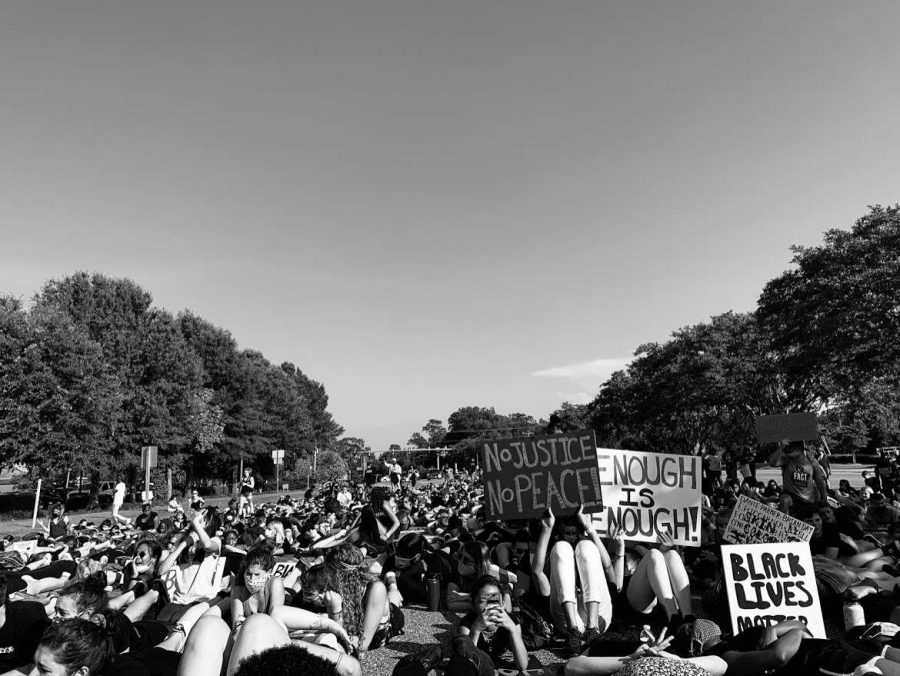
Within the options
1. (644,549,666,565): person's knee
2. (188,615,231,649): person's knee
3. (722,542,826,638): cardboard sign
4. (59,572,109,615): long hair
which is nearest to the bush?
(59,572,109,615): long hair

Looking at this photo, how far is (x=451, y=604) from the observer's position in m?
6.59

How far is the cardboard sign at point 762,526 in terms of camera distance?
20.9 feet

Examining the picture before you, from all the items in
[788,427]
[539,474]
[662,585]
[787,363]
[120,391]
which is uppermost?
[120,391]

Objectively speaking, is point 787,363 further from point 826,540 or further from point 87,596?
→ point 87,596

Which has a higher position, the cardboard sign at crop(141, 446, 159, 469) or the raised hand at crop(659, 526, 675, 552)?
the cardboard sign at crop(141, 446, 159, 469)

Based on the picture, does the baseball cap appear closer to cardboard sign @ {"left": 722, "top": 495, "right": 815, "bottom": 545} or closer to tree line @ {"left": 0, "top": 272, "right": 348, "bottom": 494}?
cardboard sign @ {"left": 722, "top": 495, "right": 815, "bottom": 545}

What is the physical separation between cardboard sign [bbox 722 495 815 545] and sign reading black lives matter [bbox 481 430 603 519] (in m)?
1.68

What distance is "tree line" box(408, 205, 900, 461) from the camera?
17.1 metres

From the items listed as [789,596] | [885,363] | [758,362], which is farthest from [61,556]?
[758,362]

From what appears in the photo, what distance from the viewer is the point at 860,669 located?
3244 mm

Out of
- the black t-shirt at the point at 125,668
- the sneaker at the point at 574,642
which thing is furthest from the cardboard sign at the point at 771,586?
the black t-shirt at the point at 125,668

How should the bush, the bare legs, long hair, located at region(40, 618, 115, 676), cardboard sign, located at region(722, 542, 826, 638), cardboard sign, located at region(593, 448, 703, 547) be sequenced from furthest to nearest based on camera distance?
1. the bush
2. cardboard sign, located at region(593, 448, 703, 547)
3. the bare legs
4. cardboard sign, located at region(722, 542, 826, 638)
5. long hair, located at region(40, 618, 115, 676)

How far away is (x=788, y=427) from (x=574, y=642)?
13.2m

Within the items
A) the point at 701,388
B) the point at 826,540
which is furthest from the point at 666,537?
the point at 701,388
